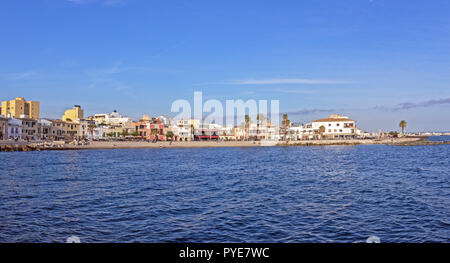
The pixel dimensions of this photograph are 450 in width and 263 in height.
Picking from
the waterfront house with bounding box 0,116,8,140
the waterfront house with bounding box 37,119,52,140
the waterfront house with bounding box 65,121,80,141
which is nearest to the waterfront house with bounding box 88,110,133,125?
the waterfront house with bounding box 65,121,80,141

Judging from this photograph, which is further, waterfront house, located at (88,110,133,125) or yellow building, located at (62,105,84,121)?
waterfront house, located at (88,110,133,125)

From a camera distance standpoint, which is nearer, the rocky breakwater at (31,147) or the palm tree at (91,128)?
the rocky breakwater at (31,147)

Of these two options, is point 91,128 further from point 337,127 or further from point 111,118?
point 337,127

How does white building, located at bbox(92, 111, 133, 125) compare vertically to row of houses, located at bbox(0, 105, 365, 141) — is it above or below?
above

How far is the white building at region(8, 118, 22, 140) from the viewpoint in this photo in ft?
349

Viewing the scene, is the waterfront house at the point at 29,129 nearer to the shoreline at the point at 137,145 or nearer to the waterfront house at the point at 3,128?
the waterfront house at the point at 3,128

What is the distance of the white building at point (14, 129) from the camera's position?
349ft

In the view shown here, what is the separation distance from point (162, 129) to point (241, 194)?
132205mm

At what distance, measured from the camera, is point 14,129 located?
10869 cm

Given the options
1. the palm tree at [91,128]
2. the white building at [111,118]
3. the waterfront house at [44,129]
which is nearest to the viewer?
the waterfront house at [44,129]

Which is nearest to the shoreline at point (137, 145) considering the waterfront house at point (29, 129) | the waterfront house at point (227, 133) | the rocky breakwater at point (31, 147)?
the rocky breakwater at point (31, 147)

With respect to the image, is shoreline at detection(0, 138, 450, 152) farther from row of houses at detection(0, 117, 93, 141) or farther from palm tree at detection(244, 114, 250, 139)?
palm tree at detection(244, 114, 250, 139)
